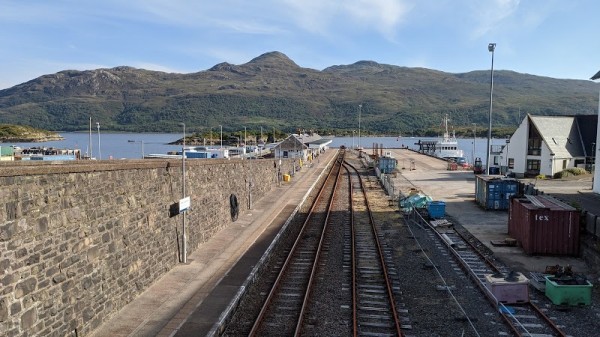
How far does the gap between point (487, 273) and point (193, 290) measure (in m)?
10.1

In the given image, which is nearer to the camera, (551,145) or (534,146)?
(551,145)

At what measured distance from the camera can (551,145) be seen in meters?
50.9

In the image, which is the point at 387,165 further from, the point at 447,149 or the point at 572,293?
the point at 447,149

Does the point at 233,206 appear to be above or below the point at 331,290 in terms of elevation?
above

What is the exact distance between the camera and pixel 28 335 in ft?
30.4

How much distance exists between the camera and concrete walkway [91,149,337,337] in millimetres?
11758

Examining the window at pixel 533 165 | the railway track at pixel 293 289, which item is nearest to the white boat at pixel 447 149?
the window at pixel 533 165

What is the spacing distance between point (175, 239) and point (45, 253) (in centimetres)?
768

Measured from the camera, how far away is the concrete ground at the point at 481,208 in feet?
63.1

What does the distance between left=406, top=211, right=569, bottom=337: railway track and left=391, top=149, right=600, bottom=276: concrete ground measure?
0.98 m

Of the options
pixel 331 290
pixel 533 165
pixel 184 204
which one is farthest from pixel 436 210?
pixel 533 165

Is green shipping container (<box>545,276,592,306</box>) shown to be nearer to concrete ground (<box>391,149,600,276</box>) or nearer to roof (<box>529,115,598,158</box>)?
concrete ground (<box>391,149,600,276</box>)

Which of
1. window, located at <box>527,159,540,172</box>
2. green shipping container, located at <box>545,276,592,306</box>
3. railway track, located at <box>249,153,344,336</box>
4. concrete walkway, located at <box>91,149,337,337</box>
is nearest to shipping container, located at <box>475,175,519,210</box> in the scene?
railway track, located at <box>249,153,344,336</box>

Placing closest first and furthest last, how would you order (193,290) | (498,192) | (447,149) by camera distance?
(193,290), (498,192), (447,149)
